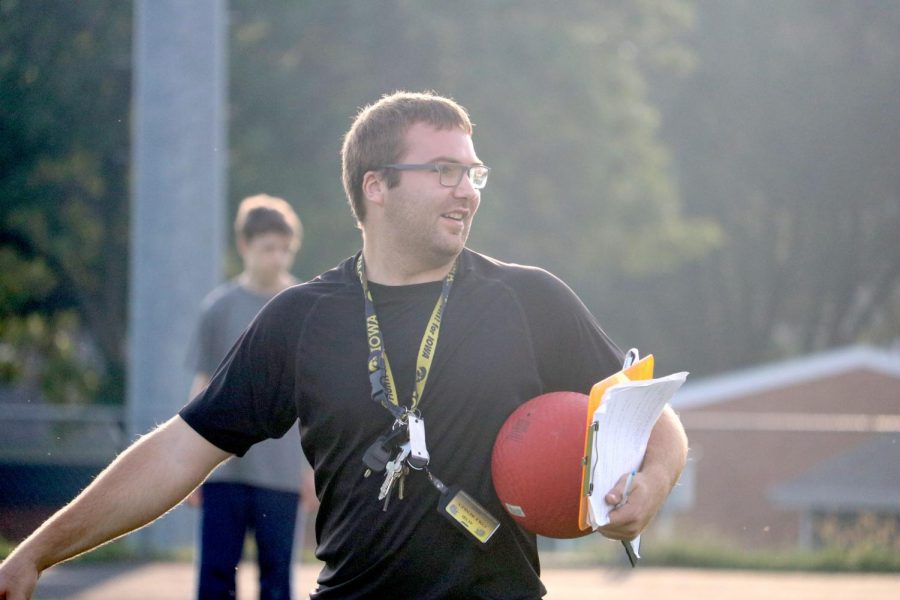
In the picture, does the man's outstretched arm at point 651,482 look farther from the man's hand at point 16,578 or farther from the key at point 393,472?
the man's hand at point 16,578

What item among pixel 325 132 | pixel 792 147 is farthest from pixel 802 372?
pixel 325 132

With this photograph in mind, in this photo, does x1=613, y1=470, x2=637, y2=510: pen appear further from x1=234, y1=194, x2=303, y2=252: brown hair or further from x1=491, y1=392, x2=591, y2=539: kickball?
x1=234, y1=194, x2=303, y2=252: brown hair

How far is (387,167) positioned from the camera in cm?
397

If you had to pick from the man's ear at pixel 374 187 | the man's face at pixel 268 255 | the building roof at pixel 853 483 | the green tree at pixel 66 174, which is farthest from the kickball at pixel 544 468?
the green tree at pixel 66 174

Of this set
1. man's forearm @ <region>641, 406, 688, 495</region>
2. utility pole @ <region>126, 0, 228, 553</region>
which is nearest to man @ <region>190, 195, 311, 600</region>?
man's forearm @ <region>641, 406, 688, 495</region>

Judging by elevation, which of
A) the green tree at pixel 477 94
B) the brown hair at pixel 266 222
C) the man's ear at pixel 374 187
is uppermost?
the green tree at pixel 477 94

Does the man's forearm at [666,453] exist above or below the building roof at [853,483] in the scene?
above

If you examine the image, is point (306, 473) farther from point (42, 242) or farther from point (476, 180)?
point (42, 242)

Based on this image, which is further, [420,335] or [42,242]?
[42,242]

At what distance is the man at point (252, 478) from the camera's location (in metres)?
6.57

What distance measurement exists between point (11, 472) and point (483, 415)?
40.0ft

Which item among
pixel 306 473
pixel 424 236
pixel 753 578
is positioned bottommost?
pixel 753 578

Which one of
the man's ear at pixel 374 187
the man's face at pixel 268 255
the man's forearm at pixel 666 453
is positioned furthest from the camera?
the man's face at pixel 268 255

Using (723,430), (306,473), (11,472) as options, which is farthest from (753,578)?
(11,472)
